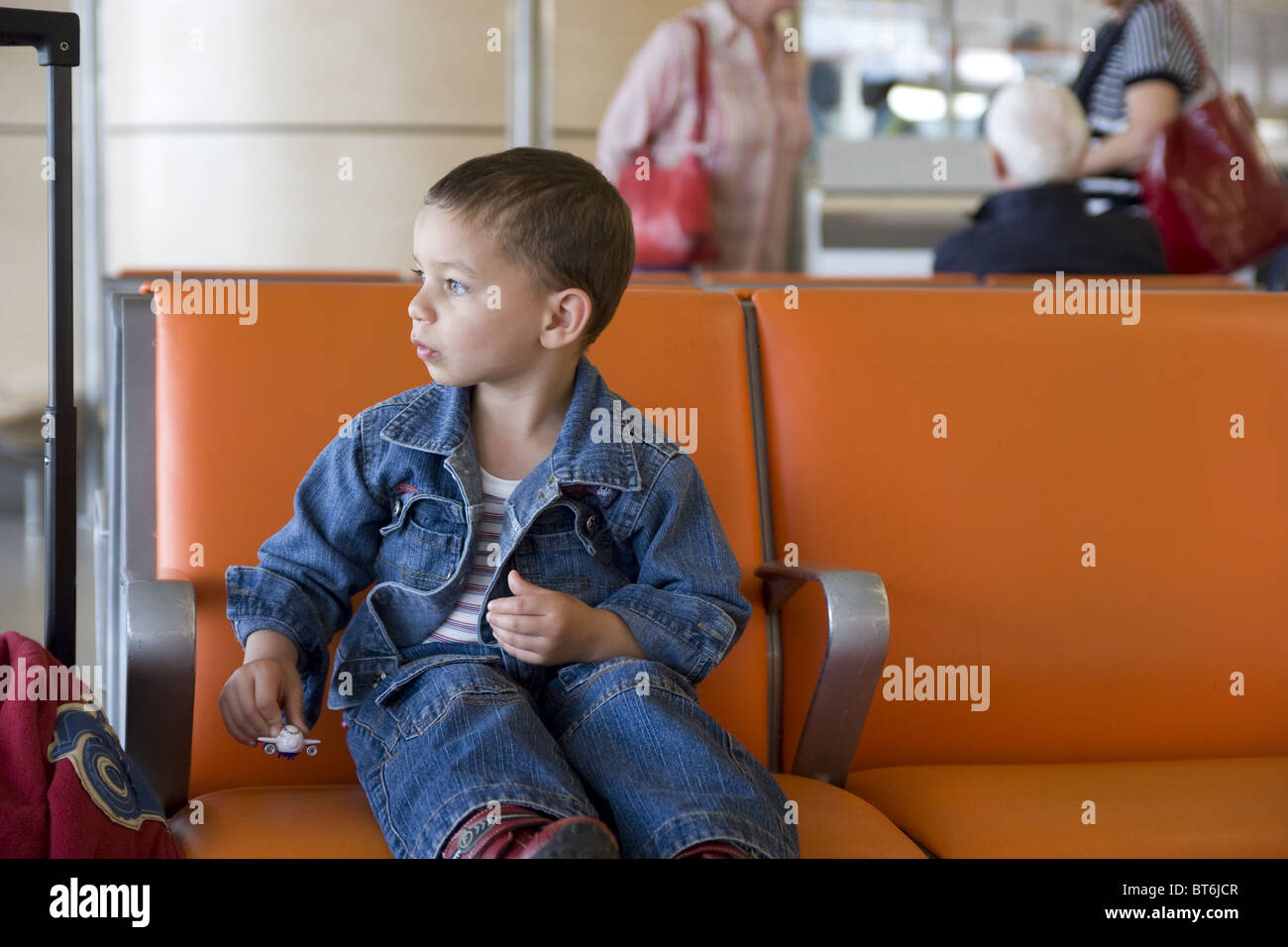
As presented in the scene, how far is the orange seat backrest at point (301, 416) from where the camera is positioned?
1.42 m

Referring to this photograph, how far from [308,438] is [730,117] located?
8.01 ft

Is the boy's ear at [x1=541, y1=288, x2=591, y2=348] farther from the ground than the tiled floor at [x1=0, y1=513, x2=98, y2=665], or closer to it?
farther from the ground

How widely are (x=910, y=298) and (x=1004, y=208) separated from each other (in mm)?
1268

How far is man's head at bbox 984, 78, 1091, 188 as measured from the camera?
9.09 ft

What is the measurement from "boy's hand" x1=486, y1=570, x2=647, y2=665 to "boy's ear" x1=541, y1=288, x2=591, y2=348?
239mm

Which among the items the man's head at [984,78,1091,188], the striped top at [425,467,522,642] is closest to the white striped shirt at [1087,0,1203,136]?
the man's head at [984,78,1091,188]

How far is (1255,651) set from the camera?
1.68 meters

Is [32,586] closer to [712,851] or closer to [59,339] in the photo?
[59,339]

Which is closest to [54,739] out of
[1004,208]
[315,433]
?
[315,433]

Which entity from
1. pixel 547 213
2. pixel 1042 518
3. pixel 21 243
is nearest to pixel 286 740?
pixel 547 213

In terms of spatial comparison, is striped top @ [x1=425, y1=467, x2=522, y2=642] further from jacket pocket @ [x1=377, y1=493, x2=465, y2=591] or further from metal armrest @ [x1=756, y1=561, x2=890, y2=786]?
metal armrest @ [x1=756, y1=561, x2=890, y2=786]

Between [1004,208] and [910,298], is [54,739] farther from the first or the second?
[1004,208]

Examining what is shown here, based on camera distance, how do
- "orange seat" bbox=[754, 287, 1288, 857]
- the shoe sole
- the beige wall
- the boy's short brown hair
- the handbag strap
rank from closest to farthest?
the shoe sole < the boy's short brown hair < "orange seat" bbox=[754, 287, 1288, 857] < the handbag strap < the beige wall

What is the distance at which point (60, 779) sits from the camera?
105 centimetres
